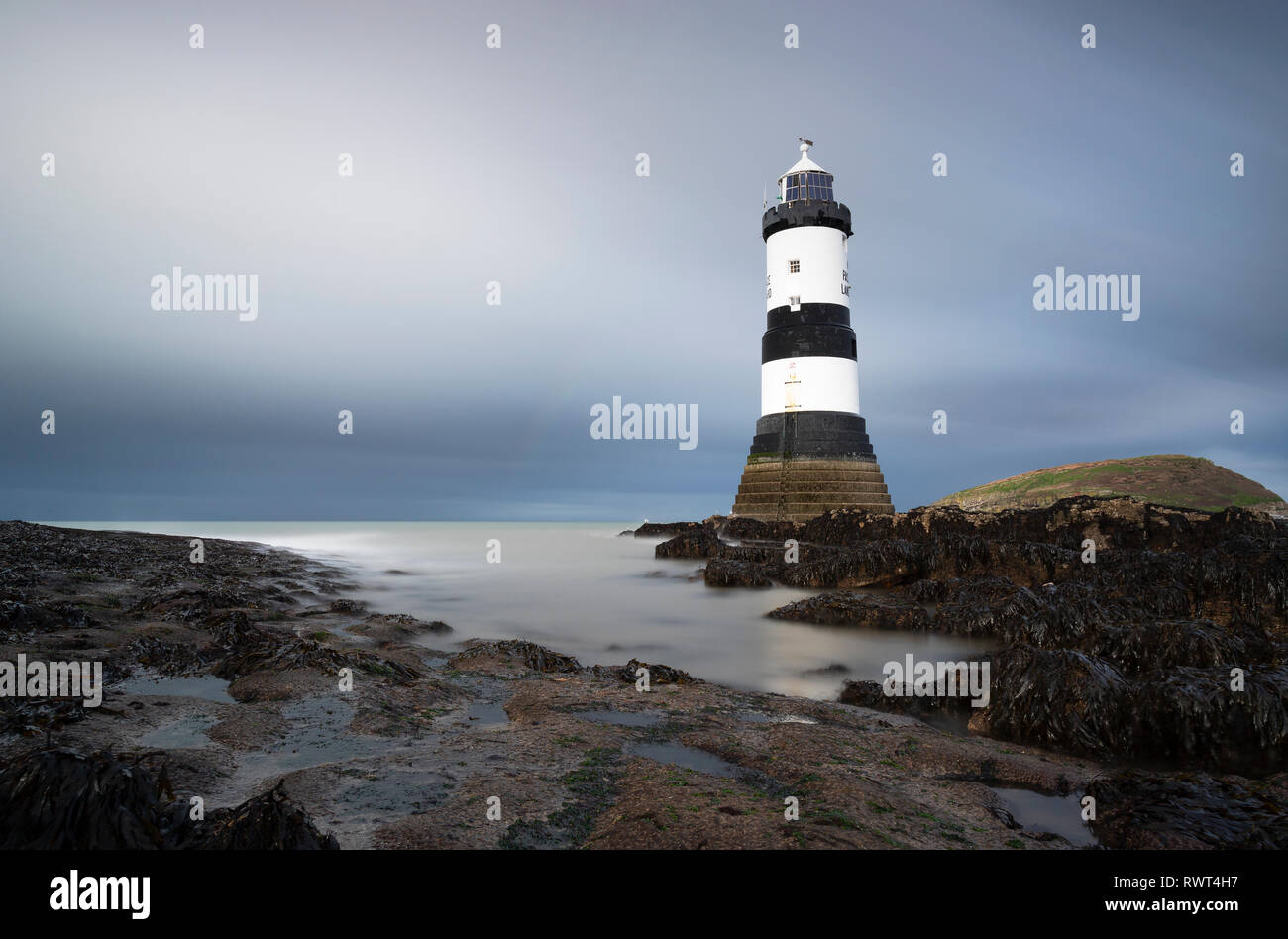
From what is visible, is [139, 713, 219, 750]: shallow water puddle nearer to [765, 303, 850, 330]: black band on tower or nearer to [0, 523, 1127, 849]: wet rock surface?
[0, 523, 1127, 849]: wet rock surface

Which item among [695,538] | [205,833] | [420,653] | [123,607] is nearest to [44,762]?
[205,833]

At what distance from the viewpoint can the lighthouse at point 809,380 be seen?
33.2m

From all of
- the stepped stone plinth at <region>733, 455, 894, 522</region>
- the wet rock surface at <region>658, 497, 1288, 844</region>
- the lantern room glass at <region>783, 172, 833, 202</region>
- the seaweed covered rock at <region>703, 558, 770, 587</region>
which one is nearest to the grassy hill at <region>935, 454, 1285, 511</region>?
the stepped stone plinth at <region>733, 455, 894, 522</region>

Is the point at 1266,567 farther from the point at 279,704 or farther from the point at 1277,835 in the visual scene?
the point at 279,704

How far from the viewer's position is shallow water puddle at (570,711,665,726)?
5102mm

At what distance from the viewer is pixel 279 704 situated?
5.05 meters

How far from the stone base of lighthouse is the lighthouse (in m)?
0.06

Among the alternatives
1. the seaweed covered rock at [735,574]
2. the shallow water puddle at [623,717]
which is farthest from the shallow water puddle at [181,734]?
the seaweed covered rock at [735,574]

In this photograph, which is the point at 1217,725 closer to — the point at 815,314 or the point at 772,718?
the point at 772,718

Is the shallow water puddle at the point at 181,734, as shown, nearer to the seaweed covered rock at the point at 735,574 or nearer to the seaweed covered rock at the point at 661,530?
the seaweed covered rock at the point at 735,574

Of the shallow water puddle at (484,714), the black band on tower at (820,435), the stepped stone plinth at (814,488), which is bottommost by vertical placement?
the shallow water puddle at (484,714)

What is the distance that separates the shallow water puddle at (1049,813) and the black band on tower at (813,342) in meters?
31.7

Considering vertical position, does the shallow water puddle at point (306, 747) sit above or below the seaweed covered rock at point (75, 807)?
below

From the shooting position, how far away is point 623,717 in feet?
17.3
